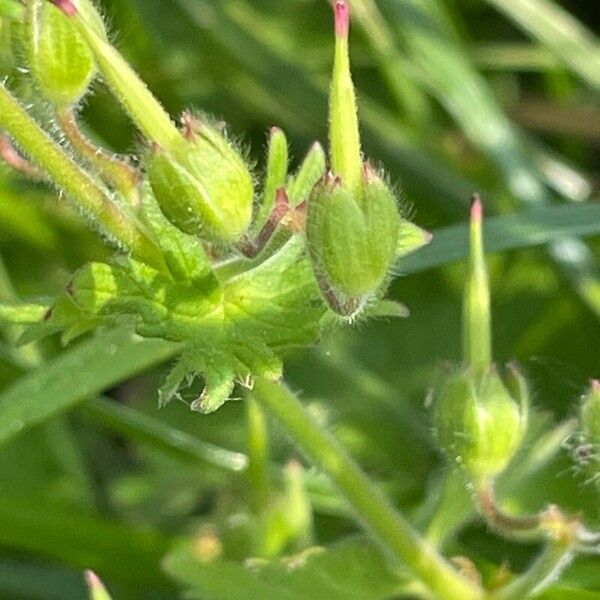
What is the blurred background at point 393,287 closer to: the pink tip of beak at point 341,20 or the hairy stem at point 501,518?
the hairy stem at point 501,518

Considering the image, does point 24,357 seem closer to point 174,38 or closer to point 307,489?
point 307,489

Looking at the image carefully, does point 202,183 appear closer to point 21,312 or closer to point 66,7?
point 66,7

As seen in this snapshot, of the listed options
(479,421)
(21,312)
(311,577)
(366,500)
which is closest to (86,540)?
(311,577)

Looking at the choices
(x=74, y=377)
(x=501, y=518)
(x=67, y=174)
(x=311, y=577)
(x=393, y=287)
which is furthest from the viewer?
(x=393, y=287)

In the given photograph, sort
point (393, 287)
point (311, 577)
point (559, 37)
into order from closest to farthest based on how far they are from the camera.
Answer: point (311, 577)
point (559, 37)
point (393, 287)

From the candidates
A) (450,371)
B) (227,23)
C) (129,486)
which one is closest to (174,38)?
(227,23)

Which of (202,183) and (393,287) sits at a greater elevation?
(393,287)

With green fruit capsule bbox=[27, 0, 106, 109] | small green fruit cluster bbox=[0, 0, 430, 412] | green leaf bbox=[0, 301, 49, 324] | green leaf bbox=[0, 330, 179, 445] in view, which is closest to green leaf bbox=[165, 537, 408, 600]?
green leaf bbox=[0, 330, 179, 445]
